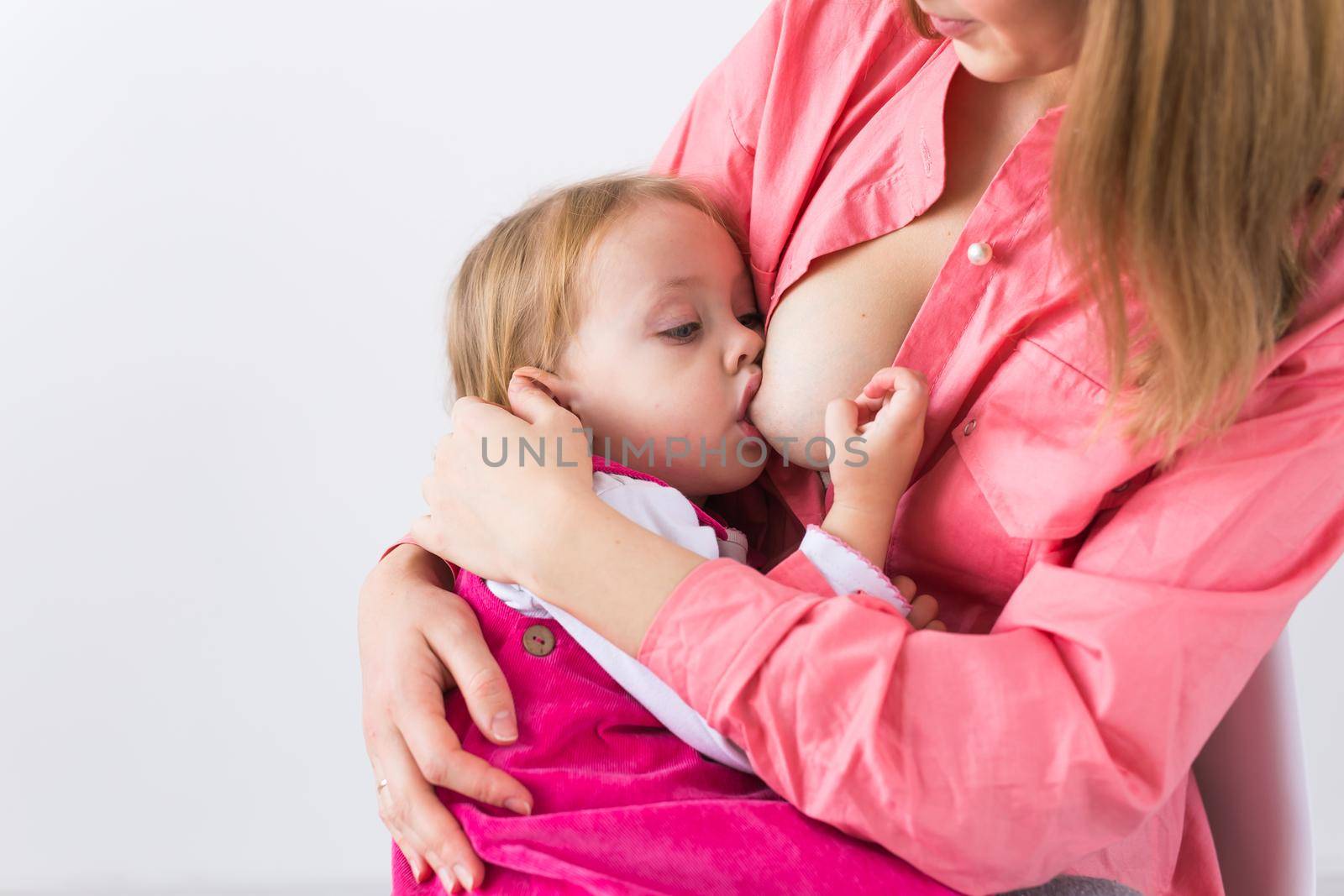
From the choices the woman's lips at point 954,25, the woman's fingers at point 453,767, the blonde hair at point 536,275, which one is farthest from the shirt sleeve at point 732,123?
the woman's fingers at point 453,767

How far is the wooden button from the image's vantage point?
4.12ft

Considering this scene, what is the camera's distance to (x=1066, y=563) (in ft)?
3.78

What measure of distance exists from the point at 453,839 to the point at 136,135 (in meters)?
1.75

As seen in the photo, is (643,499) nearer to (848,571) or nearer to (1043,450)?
(848,571)

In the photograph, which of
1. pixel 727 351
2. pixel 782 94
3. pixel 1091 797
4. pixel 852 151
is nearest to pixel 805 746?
pixel 1091 797

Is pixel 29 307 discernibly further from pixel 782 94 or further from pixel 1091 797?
pixel 1091 797

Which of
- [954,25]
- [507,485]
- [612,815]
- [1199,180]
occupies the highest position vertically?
[954,25]

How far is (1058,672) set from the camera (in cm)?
102

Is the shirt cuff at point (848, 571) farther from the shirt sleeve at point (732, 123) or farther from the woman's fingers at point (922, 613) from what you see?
the shirt sleeve at point (732, 123)

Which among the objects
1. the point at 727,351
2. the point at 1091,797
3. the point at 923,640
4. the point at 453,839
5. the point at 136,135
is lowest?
the point at 453,839

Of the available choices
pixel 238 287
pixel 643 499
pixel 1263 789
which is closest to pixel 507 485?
pixel 643 499

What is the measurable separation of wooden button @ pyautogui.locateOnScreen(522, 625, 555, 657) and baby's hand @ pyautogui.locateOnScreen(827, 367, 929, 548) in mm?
331

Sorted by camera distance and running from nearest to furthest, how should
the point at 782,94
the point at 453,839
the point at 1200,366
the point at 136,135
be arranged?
the point at 1200,366 < the point at 453,839 < the point at 782,94 < the point at 136,135

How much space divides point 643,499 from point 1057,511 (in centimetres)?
43
